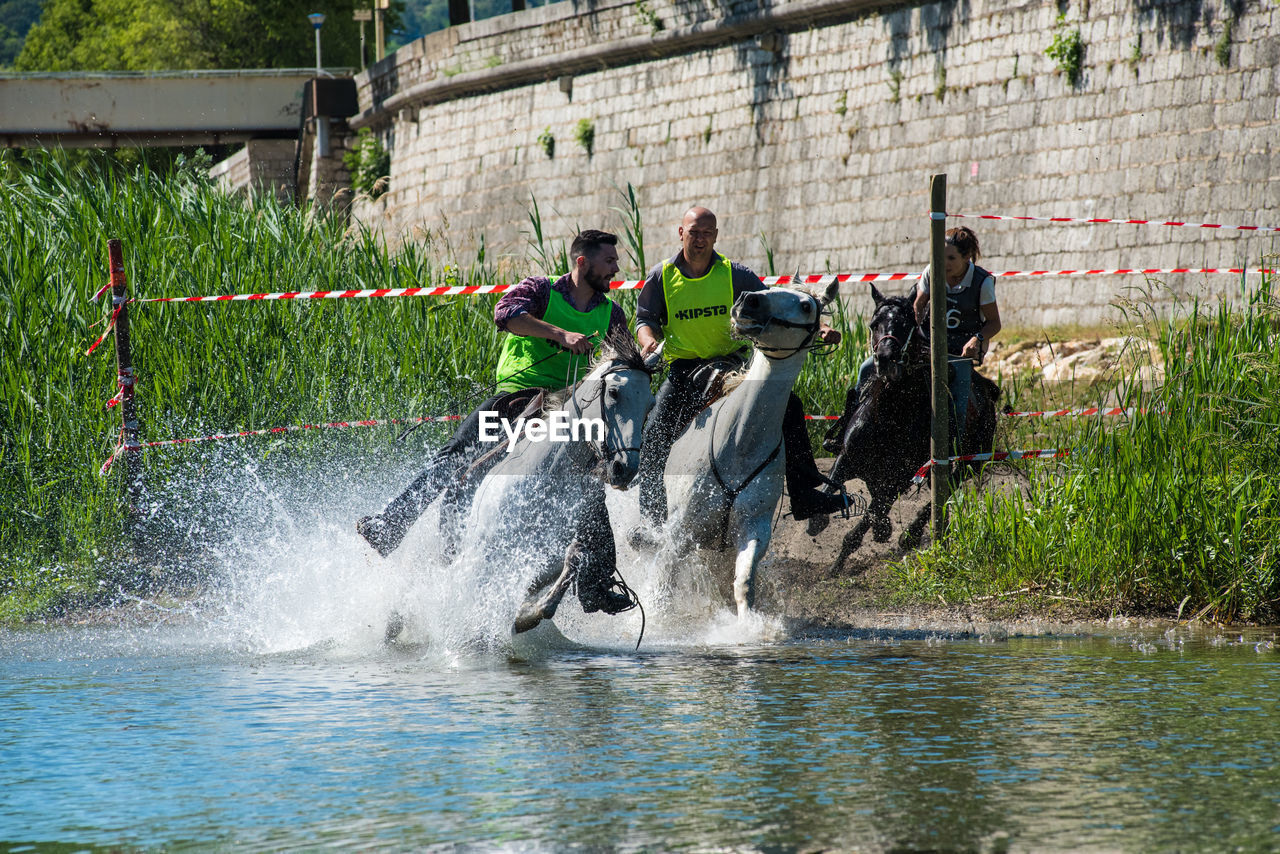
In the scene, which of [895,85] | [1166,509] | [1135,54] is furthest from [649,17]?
[1166,509]

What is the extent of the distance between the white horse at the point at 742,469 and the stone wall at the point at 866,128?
785 centimetres

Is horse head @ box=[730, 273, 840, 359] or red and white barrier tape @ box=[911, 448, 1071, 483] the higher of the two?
horse head @ box=[730, 273, 840, 359]

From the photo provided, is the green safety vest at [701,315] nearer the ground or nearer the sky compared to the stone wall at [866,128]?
nearer the ground

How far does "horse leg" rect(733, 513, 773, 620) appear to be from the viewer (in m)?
7.21

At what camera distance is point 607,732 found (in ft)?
15.6

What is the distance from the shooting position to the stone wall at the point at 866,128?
57.5 ft

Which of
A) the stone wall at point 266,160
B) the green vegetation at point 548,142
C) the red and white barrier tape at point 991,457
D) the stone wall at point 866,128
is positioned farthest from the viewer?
the stone wall at point 266,160

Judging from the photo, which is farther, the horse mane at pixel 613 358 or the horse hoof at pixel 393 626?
the horse hoof at pixel 393 626

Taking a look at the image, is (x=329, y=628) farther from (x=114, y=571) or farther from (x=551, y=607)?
Result: (x=114, y=571)

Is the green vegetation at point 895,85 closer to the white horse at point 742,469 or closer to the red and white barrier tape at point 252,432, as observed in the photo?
the red and white barrier tape at point 252,432

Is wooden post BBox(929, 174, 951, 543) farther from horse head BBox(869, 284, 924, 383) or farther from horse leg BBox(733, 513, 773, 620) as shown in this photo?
horse leg BBox(733, 513, 773, 620)

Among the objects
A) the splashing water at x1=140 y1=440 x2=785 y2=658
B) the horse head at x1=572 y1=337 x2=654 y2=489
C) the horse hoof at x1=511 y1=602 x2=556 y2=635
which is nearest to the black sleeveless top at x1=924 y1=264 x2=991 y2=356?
the splashing water at x1=140 y1=440 x2=785 y2=658

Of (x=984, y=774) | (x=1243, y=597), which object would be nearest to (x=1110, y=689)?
(x=984, y=774)

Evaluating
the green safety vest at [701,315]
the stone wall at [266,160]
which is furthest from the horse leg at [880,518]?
the stone wall at [266,160]
